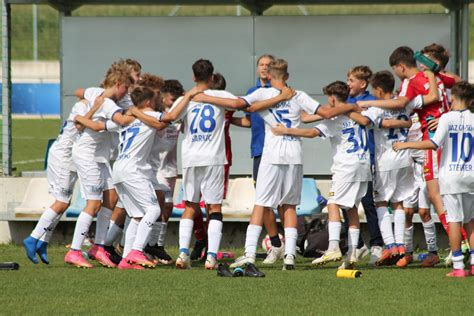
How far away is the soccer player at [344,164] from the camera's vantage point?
10.6 metres

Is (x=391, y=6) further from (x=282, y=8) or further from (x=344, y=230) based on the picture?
(x=344, y=230)

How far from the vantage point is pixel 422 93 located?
421 inches

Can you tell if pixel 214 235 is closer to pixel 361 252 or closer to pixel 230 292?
pixel 230 292

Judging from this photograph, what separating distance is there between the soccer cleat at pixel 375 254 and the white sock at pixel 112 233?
8.08ft

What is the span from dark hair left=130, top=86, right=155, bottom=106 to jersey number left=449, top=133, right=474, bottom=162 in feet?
8.99

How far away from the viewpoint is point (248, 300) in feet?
27.8

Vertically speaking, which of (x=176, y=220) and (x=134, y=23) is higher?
(x=134, y=23)

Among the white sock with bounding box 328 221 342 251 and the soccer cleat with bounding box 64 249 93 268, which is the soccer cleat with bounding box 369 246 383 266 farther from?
the soccer cleat with bounding box 64 249 93 268

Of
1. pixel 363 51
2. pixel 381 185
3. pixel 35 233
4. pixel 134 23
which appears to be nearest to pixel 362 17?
pixel 363 51

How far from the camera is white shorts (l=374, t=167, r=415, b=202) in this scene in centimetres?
1091

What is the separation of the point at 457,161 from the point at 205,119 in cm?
226

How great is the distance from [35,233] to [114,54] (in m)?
3.99

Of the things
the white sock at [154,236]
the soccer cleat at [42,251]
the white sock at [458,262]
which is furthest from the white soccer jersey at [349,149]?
the soccer cleat at [42,251]

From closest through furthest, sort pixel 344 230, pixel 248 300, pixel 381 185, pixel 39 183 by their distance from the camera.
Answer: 1. pixel 248 300
2. pixel 381 185
3. pixel 344 230
4. pixel 39 183
